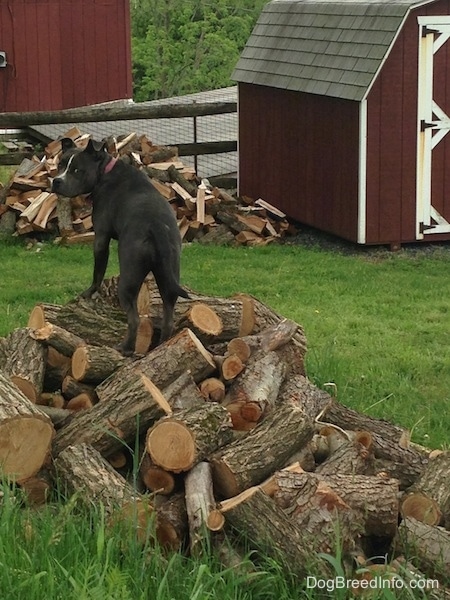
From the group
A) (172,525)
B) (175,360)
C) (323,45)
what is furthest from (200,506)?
(323,45)

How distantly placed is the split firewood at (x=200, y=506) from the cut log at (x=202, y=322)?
1510 millimetres

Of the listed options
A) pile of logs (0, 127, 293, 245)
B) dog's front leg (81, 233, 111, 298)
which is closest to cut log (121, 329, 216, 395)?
dog's front leg (81, 233, 111, 298)

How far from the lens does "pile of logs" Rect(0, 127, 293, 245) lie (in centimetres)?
1444

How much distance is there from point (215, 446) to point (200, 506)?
1.53 feet

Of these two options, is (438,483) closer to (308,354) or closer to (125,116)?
(308,354)

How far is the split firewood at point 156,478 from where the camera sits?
18.5 feet

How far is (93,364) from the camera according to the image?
6516 millimetres

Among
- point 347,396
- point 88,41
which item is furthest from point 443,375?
point 88,41

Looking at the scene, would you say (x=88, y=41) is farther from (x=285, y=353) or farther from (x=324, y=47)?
(x=285, y=353)

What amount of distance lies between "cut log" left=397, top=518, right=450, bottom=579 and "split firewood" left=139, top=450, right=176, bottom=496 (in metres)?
1.09

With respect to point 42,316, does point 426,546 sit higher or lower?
lower

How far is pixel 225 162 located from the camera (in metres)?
18.4

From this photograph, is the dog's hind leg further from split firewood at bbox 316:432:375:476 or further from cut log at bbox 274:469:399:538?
cut log at bbox 274:469:399:538

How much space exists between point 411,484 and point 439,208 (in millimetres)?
8386
